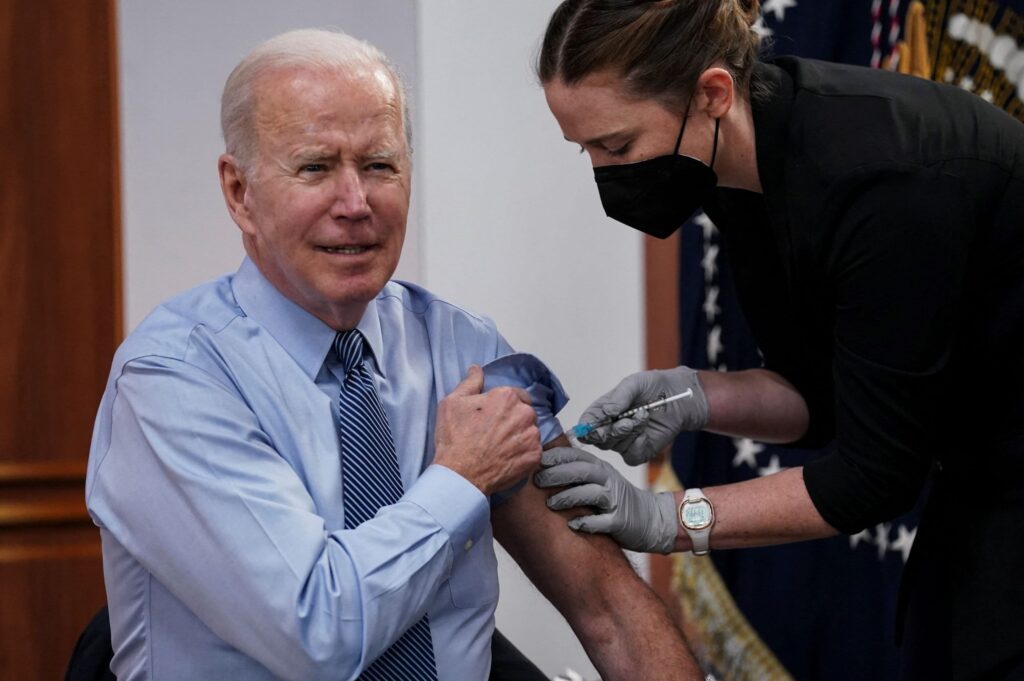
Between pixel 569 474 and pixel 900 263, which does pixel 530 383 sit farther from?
pixel 900 263

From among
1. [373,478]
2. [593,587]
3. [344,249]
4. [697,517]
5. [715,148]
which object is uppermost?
[715,148]

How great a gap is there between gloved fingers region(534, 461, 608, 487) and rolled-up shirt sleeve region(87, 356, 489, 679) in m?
0.23

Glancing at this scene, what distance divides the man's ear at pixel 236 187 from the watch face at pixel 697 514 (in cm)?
77

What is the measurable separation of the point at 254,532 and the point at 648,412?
0.87 meters

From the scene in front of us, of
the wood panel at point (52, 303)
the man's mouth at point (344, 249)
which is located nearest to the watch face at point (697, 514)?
the man's mouth at point (344, 249)

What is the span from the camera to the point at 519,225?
10.4ft

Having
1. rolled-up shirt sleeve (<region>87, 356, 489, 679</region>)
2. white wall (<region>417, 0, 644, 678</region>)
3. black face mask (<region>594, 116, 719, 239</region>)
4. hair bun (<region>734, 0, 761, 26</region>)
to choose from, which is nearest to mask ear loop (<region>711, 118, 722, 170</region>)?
black face mask (<region>594, 116, 719, 239</region>)

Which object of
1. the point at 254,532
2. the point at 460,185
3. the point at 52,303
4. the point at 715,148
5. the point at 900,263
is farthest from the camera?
the point at 460,185

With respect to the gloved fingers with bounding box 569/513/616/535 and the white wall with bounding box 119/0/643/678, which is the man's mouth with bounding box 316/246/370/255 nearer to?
the gloved fingers with bounding box 569/513/616/535

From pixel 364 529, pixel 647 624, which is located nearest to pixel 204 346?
pixel 364 529

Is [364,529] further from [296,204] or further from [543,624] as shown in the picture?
[543,624]

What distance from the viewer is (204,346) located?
145cm

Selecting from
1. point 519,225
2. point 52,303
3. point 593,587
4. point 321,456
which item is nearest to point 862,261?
point 593,587

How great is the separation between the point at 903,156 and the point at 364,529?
0.84 m
